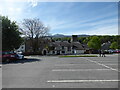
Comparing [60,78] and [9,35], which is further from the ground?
[9,35]

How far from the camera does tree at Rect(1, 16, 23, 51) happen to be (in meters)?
31.5

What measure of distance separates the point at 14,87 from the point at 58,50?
66028 millimetres

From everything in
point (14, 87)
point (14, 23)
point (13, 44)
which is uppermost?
point (14, 23)

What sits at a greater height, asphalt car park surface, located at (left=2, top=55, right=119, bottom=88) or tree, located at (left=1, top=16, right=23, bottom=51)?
tree, located at (left=1, top=16, right=23, bottom=51)

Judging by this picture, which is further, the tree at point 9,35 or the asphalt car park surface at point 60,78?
the tree at point 9,35

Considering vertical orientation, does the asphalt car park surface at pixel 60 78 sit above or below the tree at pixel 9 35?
below

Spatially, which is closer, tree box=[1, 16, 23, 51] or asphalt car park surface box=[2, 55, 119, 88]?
asphalt car park surface box=[2, 55, 119, 88]

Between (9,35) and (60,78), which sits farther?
(9,35)

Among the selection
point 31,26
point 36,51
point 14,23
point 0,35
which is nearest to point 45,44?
point 36,51

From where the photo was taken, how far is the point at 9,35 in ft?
106

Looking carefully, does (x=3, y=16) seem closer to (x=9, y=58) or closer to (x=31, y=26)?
(x=9, y=58)

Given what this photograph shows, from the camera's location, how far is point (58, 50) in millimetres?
74500

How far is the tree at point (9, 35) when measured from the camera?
31.5 meters

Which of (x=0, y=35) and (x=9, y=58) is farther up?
(x=0, y=35)
